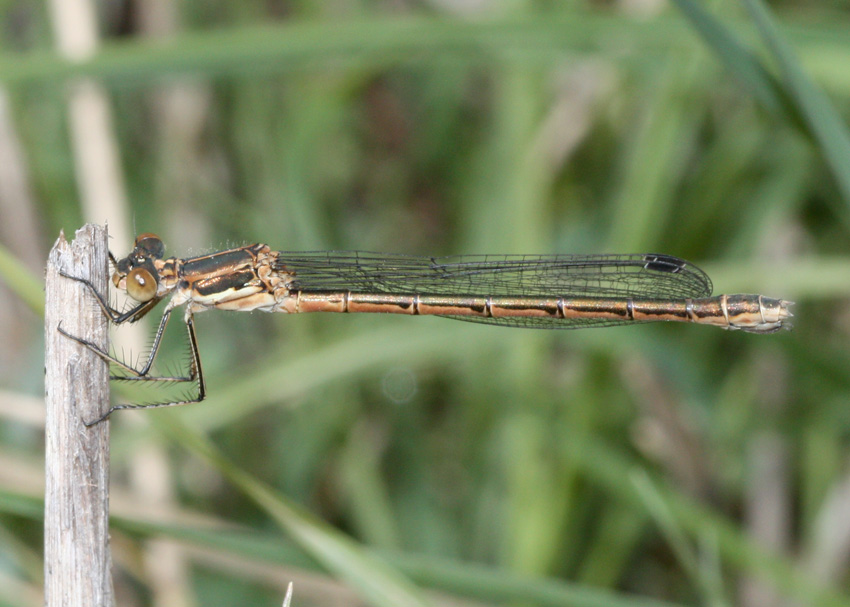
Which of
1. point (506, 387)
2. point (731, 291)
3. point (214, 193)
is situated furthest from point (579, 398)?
point (214, 193)

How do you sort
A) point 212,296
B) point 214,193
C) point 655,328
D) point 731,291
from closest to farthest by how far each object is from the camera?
point 212,296 → point 731,291 → point 655,328 → point 214,193

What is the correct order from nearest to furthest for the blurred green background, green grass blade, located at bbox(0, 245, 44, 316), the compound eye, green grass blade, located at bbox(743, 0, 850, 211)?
1. green grass blade, located at bbox(743, 0, 850, 211)
2. green grass blade, located at bbox(0, 245, 44, 316)
3. the compound eye
4. the blurred green background

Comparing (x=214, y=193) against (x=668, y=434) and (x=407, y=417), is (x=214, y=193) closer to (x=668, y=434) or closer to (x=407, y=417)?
(x=407, y=417)

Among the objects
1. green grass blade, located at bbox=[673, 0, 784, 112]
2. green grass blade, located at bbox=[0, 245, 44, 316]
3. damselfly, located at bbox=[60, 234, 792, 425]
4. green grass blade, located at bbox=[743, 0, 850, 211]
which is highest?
damselfly, located at bbox=[60, 234, 792, 425]

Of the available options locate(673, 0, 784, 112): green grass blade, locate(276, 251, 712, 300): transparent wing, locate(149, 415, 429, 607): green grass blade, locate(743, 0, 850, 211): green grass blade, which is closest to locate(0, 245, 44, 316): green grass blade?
locate(149, 415, 429, 607): green grass blade

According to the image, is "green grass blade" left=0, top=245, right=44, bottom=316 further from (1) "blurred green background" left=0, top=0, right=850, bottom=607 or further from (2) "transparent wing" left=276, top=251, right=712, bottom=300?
(2) "transparent wing" left=276, top=251, right=712, bottom=300

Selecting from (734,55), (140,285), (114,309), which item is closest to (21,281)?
(114,309)

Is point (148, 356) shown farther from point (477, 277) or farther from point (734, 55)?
point (734, 55)

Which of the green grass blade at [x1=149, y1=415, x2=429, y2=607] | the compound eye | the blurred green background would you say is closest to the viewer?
the green grass blade at [x1=149, y1=415, x2=429, y2=607]
